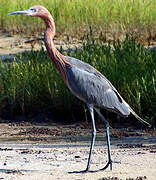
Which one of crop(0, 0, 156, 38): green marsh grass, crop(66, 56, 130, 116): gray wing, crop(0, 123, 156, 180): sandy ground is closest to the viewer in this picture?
crop(0, 123, 156, 180): sandy ground

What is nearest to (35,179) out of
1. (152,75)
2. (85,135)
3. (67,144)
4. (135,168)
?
(135,168)

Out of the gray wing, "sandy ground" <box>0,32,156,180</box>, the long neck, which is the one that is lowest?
"sandy ground" <box>0,32,156,180</box>

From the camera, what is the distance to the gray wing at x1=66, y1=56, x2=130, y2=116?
6.22 meters

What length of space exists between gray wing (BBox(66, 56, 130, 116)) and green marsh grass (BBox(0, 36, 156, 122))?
1925 millimetres

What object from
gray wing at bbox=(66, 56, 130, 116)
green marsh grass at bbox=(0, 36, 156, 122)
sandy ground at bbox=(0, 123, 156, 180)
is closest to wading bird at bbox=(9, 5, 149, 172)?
gray wing at bbox=(66, 56, 130, 116)

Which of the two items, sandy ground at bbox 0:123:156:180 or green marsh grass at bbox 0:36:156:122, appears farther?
green marsh grass at bbox 0:36:156:122

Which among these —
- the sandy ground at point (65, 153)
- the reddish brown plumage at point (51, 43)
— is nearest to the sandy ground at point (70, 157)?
the sandy ground at point (65, 153)

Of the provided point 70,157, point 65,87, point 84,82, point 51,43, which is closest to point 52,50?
point 51,43

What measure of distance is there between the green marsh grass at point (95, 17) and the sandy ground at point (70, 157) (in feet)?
19.0

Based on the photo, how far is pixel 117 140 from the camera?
759cm

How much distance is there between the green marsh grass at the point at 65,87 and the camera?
838 cm

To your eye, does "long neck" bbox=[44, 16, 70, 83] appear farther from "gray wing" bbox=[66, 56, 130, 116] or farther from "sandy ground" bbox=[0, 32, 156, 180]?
"sandy ground" bbox=[0, 32, 156, 180]

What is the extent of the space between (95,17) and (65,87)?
5292mm

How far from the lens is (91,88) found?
6258 mm
